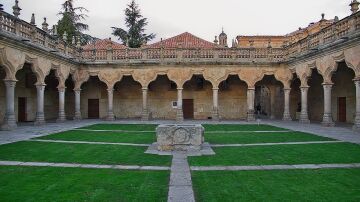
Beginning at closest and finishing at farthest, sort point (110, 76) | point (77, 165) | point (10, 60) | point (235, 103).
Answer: point (77, 165) < point (10, 60) < point (110, 76) < point (235, 103)

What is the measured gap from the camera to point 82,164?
7.73 m

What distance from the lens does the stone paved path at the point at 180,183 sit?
509cm

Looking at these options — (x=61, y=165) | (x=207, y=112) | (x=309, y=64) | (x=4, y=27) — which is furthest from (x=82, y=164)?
(x=207, y=112)

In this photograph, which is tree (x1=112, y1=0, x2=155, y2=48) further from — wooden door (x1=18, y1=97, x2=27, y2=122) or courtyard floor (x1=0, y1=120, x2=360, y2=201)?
courtyard floor (x1=0, y1=120, x2=360, y2=201)

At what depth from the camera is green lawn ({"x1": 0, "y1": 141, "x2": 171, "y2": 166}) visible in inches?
323

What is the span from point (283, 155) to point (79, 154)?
5.77m

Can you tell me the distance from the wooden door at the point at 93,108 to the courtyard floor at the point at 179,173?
1654cm

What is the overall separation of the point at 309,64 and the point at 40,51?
16.0 metres

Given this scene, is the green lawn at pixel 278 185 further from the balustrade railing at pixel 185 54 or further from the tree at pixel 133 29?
the tree at pixel 133 29

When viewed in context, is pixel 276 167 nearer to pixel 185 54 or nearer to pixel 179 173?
pixel 179 173

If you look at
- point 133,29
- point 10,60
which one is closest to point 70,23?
point 133,29

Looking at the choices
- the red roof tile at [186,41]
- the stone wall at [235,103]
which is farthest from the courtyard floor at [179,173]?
the red roof tile at [186,41]

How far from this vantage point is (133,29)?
42.3 m

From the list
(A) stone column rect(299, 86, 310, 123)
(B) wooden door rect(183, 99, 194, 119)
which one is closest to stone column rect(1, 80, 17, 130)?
(B) wooden door rect(183, 99, 194, 119)
